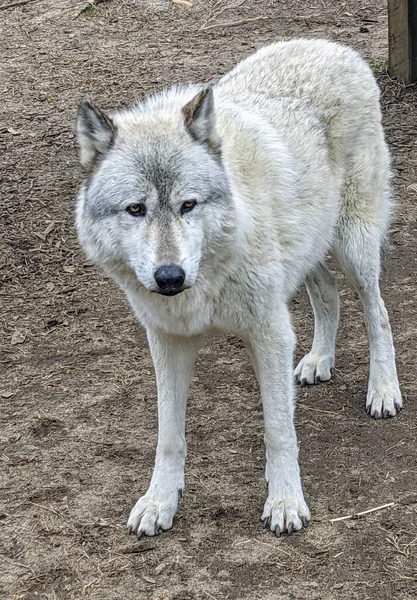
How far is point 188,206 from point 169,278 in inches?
14.4

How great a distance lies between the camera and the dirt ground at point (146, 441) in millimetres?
3953

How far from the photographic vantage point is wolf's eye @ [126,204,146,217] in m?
3.72

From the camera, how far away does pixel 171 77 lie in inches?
388

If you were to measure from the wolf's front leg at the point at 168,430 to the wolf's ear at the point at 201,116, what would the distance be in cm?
96

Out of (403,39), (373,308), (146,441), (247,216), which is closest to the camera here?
(247,216)

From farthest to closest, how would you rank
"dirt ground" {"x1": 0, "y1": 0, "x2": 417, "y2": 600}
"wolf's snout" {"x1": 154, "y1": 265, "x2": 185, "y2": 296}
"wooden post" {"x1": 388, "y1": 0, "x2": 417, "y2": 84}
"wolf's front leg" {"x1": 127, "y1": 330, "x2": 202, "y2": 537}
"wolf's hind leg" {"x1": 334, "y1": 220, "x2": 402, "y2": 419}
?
"wooden post" {"x1": 388, "y1": 0, "x2": 417, "y2": 84} → "wolf's hind leg" {"x1": 334, "y1": 220, "x2": 402, "y2": 419} → "wolf's front leg" {"x1": 127, "y1": 330, "x2": 202, "y2": 537} → "dirt ground" {"x1": 0, "y1": 0, "x2": 417, "y2": 600} → "wolf's snout" {"x1": 154, "y1": 265, "x2": 185, "y2": 296}

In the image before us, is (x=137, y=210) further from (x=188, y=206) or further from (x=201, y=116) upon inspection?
(x=201, y=116)

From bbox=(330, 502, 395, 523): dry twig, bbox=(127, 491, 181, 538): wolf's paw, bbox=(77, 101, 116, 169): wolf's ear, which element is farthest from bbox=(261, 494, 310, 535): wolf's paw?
bbox=(77, 101, 116, 169): wolf's ear

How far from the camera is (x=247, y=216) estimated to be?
13.3ft

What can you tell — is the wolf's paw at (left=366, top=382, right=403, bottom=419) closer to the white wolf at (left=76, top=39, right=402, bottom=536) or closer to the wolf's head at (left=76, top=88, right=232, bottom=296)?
the white wolf at (left=76, top=39, right=402, bottom=536)

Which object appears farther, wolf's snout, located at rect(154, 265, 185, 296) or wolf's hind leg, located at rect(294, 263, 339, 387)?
wolf's hind leg, located at rect(294, 263, 339, 387)

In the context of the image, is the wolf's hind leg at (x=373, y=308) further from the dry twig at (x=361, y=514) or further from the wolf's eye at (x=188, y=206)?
the wolf's eye at (x=188, y=206)

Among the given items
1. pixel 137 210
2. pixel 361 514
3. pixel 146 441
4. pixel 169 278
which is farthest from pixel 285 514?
pixel 137 210

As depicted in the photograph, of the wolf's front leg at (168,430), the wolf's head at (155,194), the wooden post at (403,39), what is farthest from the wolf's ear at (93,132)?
the wooden post at (403,39)
